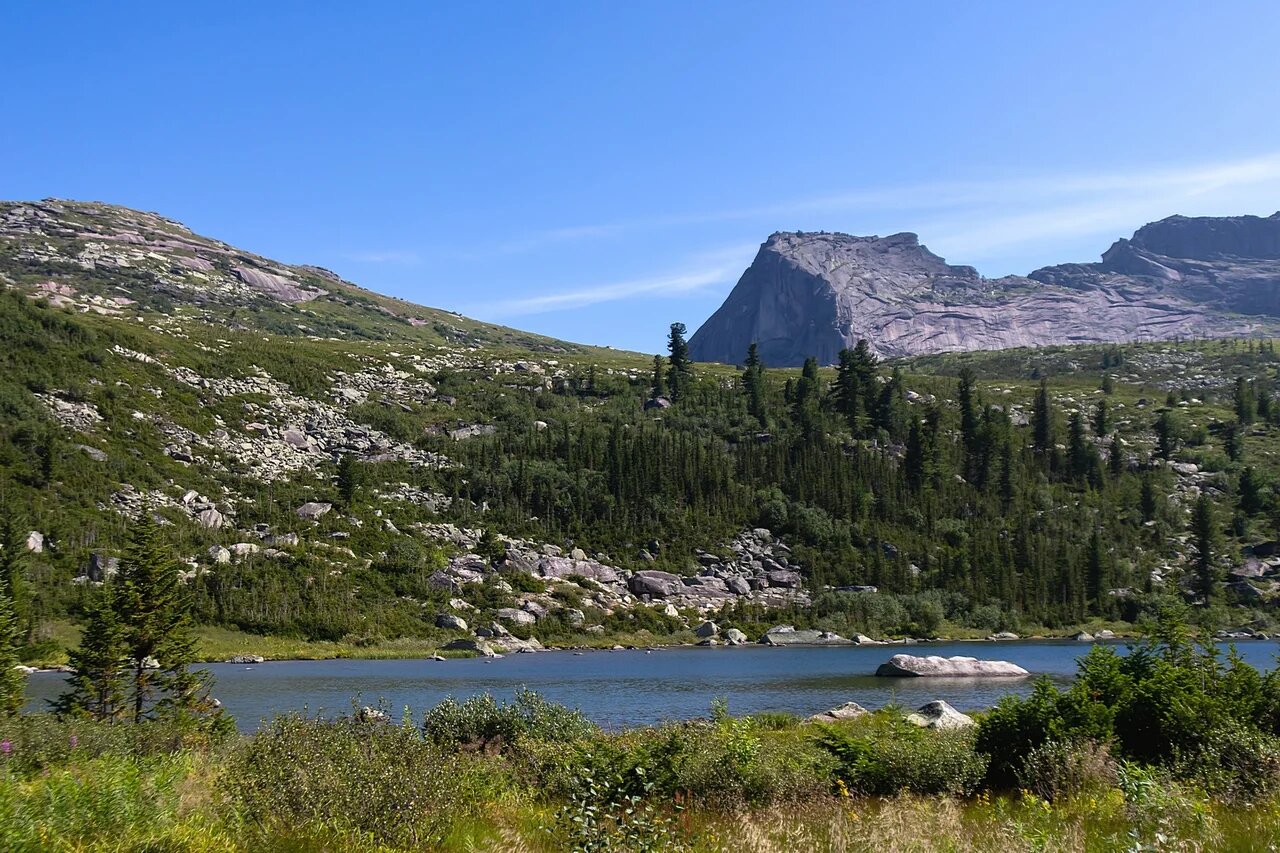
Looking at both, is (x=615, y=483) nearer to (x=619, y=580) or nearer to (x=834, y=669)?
(x=619, y=580)

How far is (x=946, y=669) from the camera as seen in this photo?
72.9m

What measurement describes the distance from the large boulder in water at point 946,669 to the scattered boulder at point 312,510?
8269 cm

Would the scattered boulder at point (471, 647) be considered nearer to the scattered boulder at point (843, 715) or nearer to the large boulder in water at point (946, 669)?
the large boulder in water at point (946, 669)

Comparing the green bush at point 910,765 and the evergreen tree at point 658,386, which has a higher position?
the evergreen tree at point 658,386

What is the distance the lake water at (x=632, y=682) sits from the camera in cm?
5175

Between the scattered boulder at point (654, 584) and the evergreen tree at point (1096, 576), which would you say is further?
the evergreen tree at point (1096, 576)

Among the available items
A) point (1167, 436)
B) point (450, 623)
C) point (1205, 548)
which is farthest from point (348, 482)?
point (1167, 436)

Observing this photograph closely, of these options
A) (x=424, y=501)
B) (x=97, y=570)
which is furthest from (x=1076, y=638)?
(x=97, y=570)

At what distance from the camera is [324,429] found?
150 metres

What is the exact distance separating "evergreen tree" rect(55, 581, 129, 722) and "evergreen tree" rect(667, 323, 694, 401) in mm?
159296

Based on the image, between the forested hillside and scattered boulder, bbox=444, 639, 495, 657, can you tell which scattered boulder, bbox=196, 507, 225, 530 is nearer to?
the forested hillside

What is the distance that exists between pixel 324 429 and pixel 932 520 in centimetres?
11130

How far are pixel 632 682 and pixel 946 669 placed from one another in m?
28.2

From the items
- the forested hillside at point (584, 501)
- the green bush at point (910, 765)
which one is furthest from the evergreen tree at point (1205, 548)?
the green bush at point (910, 765)
